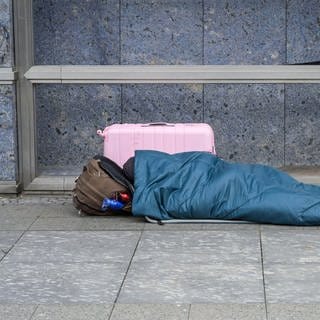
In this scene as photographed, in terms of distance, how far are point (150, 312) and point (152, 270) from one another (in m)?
0.79

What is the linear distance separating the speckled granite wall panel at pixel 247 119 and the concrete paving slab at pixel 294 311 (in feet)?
12.3

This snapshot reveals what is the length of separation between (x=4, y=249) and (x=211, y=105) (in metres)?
3.02

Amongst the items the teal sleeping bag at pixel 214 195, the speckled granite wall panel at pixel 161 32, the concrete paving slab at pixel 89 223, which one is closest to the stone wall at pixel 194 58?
the speckled granite wall panel at pixel 161 32

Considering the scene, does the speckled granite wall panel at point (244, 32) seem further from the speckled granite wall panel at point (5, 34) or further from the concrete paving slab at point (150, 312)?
the concrete paving slab at point (150, 312)

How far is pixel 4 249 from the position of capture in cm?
609

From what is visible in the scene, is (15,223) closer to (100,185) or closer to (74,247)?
(100,185)

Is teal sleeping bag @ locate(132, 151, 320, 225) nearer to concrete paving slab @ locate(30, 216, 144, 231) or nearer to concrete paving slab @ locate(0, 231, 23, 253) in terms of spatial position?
concrete paving slab @ locate(30, 216, 144, 231)

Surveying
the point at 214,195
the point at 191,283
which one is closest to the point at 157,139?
the point at 214,195

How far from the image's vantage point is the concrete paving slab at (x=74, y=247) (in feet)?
19.1

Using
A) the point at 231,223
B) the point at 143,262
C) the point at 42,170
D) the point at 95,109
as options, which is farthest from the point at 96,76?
the point at 143,262

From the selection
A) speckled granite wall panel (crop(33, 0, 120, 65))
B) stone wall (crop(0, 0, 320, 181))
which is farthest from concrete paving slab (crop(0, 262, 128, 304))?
speckled granite wall panel (crop(33, 0, 120, 65))

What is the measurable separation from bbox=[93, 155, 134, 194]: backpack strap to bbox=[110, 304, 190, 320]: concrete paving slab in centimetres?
206

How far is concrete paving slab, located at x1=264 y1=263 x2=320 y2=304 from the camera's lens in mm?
4906

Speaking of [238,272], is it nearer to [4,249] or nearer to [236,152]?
[4,249]
